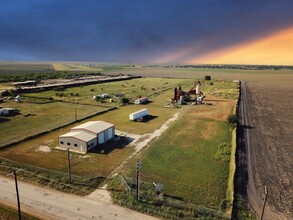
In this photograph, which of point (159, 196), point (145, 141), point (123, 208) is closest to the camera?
point (123, 208)

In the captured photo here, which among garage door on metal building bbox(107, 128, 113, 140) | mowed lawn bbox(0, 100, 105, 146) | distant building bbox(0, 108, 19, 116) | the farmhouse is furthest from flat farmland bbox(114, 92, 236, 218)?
distant building bbox(0, 108, 19, 116)

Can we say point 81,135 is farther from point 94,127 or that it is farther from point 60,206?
point 60,206

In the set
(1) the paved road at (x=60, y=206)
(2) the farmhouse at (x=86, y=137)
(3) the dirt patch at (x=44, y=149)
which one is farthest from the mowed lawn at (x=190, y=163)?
(3) the dirt patch at (x=44, y=149)

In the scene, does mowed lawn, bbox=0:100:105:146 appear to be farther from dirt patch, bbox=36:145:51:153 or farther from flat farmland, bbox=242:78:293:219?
flat farmland, bbox=242:78:293:219

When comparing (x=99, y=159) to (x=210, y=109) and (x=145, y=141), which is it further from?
(x=210, y=109)

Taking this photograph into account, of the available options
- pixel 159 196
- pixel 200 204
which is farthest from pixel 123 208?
pixel 200 204
